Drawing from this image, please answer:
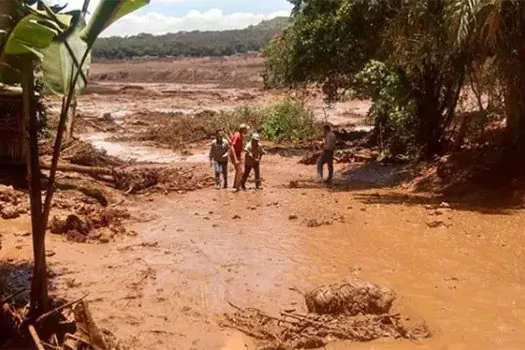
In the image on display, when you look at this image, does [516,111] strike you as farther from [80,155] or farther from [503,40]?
[80,155]

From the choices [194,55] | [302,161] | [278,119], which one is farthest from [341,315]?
[194,55]

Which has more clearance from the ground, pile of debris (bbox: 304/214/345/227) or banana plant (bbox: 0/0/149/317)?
banana plant (bbox: 0/0/149/317)

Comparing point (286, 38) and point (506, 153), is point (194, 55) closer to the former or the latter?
point (286, 38)

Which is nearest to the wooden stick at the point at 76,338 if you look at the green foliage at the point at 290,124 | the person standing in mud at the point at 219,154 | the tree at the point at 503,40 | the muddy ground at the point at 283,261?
the muddy ground at the point at 283,261

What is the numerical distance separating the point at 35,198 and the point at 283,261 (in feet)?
14.7

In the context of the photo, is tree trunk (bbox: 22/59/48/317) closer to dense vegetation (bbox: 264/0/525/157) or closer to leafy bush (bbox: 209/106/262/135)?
dense vegetation (bbox: 264/0/525/157)

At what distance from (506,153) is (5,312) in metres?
10.3

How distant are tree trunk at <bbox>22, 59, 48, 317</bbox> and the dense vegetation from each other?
7.50 meters

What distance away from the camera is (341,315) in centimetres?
648

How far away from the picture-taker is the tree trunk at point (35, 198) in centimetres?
490

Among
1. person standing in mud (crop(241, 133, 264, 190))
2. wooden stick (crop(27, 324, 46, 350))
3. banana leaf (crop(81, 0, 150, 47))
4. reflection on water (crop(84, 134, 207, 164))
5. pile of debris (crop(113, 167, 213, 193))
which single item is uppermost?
banana leaf (crop(81, 0, 150, 47))

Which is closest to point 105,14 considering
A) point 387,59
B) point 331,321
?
point 331,321

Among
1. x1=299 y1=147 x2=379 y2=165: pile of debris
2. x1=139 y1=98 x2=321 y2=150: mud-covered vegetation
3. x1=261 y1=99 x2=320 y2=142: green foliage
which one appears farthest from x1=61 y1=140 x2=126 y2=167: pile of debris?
x1=261 y1=99 x2=320 y2=142: green foliage

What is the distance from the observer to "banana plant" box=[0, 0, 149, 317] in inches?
181
